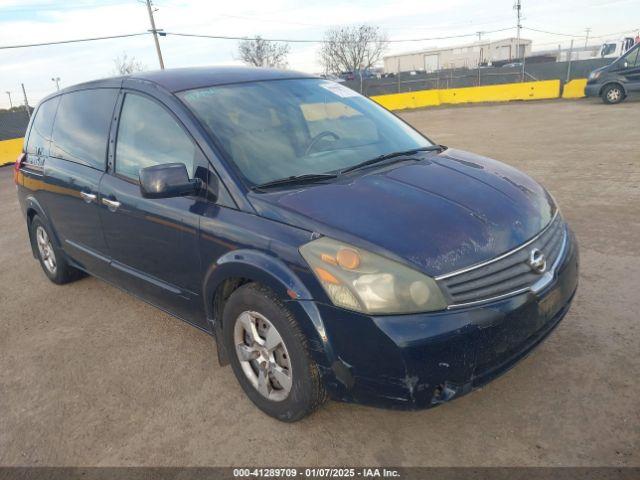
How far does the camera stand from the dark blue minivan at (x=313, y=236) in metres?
2.14

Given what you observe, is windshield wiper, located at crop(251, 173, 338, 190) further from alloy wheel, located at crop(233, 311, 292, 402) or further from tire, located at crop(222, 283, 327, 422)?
alloy wheel, located at crop(233, 311, 292, 402)

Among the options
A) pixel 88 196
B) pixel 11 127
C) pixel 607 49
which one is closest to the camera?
pixel 88 196

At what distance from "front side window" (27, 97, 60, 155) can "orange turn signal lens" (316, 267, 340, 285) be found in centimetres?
333

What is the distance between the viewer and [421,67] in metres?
66.2

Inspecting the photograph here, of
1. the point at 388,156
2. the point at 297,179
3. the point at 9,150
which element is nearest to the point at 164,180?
the point at 297,179

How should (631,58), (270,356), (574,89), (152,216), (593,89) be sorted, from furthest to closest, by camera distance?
(574,89), (593,89), (631,58), (152,216), (270,356)

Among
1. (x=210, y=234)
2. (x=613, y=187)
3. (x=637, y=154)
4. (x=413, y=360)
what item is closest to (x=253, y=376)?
(x=210, y=234)

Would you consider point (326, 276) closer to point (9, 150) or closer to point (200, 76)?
point (200, 76)

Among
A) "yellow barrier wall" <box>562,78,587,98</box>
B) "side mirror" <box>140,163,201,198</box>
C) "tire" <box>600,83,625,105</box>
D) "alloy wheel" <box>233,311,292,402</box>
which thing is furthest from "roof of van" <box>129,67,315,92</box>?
"yellow barrier wall" <box>562,78,587,98</box>

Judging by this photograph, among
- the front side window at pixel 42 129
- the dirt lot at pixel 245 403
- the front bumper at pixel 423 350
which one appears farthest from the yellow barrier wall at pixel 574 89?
the front bumper at pixel 423 350

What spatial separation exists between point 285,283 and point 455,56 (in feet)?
224

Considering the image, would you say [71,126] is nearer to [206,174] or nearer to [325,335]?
[206,174]

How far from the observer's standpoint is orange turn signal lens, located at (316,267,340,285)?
7.16ft

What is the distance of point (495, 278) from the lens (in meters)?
2.22
